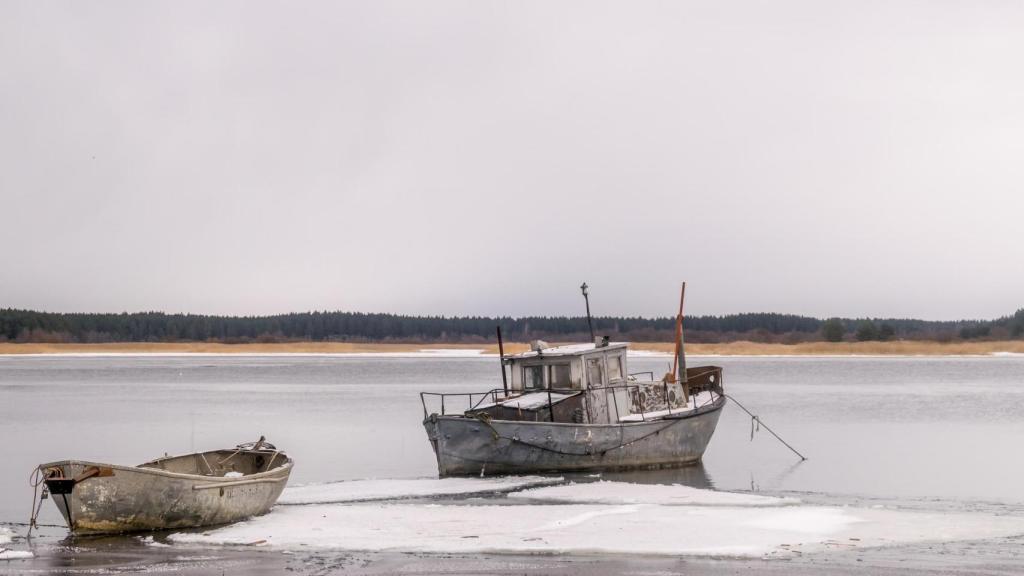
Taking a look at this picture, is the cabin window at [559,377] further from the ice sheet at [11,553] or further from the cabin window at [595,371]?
the ice sheet at [11,553]

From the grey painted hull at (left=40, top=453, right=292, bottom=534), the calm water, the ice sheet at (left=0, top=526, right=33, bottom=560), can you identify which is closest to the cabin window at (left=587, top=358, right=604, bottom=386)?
the calm water

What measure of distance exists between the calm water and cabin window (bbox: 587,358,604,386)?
2471 millimetres

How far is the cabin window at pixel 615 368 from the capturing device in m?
25.6

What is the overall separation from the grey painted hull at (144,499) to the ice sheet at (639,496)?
5487 millimetres

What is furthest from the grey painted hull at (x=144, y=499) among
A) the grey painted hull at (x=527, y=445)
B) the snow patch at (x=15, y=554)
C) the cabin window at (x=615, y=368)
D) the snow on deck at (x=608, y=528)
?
the cabin window at (x=615, y=368)

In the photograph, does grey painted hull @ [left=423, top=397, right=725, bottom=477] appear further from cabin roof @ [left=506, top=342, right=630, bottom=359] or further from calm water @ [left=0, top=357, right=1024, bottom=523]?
cabin roof @ [left=506, top=342, right=630, bottom=359]

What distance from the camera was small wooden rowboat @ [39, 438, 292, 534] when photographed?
15.0 meters

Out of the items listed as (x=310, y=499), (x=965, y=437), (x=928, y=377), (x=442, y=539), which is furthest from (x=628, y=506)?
(x=928, y=377)

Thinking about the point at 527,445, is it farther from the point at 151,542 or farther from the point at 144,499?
the point at 151,542

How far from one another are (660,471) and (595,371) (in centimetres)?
275

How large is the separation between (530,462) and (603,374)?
10.9 feet

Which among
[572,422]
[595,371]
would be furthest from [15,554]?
[595,371]

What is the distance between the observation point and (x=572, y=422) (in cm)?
2414

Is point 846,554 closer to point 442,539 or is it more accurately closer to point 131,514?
point 442,539
